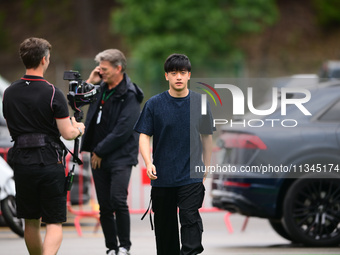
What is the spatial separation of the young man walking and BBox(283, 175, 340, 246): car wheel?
231 centimetres

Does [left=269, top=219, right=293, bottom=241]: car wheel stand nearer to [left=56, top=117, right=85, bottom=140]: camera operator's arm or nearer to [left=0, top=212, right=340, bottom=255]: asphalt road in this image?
[left=0, top=212, right=340, bottom=255]: asphalt road

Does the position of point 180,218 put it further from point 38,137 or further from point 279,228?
point 279,228

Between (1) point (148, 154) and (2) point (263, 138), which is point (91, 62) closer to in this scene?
(2) point (263, 138)

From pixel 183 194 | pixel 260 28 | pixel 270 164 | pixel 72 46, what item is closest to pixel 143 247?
pixel 270 164

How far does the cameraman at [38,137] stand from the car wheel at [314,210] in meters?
3.04

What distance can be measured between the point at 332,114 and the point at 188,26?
2173 centimetres

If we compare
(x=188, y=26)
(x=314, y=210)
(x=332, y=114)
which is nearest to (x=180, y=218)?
(x=314, y=210)

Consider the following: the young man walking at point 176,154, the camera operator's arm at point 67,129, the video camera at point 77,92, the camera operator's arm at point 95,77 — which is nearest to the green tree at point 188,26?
the camera operator's arm at point 95,77

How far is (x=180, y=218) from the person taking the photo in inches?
267

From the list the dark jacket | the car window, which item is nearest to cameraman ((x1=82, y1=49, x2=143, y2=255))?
the dark jacket

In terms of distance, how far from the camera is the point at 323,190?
8.91 meters

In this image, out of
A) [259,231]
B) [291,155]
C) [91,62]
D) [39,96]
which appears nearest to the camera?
[39,96]

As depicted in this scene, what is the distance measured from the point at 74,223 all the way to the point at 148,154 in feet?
16.0

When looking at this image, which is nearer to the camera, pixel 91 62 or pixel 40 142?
pixel 40 142
